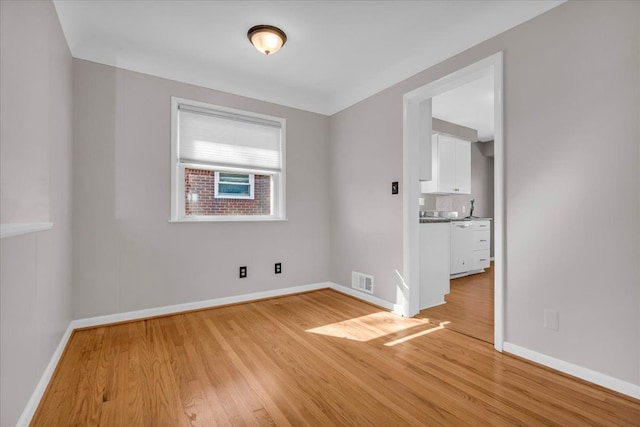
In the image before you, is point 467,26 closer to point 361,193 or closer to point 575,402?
point 361,193

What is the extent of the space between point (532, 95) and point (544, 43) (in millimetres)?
330

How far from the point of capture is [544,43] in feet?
6.34

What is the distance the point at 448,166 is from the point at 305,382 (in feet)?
15.0

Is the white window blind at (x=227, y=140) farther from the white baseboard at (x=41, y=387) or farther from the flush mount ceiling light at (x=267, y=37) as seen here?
the white baseboard at (x=41, y=387)

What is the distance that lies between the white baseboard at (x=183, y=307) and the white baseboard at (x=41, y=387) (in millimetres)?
335

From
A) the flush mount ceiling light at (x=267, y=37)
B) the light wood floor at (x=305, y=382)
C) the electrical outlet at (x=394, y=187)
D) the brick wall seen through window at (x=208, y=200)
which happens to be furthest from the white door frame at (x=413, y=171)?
the brick wall seen through window at (x=208, y=200)

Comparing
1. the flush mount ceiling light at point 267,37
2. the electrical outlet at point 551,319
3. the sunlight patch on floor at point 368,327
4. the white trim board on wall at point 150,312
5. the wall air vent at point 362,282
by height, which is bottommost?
the sunlight patch on floor at point 368,327

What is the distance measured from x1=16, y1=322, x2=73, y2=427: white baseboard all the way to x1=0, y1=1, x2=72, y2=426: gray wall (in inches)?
1.7

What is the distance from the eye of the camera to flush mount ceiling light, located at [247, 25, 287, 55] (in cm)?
237

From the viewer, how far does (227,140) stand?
331 centimetres

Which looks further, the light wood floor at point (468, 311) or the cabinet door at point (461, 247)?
the cabinet door at point (461, 247)

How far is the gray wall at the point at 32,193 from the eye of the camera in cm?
124

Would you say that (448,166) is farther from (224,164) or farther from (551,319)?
(224,164)

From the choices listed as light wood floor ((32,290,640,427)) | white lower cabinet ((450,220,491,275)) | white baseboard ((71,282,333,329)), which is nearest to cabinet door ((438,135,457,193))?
white lower cabinet ((450,220,491,275))
